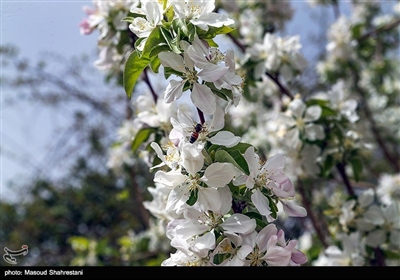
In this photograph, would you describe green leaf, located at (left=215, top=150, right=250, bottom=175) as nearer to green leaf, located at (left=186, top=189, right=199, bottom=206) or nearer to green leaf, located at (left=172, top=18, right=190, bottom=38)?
green leaf, located at (left=186, top=189, right=199, bottom=206)

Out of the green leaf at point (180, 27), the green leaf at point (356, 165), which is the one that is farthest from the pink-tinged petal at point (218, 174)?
the green leaf at point (356, 165)

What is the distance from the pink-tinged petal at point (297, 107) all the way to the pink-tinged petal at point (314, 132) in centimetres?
5

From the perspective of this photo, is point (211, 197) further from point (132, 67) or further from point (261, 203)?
point (132, 67)

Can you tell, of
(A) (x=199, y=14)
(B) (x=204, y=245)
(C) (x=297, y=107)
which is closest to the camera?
(B) (x=204, y=245)

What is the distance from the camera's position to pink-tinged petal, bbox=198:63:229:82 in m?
0.67

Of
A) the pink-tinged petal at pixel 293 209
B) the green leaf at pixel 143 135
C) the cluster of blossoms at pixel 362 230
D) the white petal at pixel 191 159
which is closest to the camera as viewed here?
the white petal at pixel 191 159

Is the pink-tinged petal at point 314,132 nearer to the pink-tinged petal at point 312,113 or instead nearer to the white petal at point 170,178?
the pink-tinged petal at point 312,113

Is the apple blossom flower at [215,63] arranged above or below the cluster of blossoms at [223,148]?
above

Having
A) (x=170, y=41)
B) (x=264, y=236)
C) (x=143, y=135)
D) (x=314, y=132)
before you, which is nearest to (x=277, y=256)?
(x=264, y=236)

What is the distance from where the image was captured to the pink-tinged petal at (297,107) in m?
1.32

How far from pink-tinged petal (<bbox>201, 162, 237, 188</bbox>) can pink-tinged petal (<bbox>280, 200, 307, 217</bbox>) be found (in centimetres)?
15

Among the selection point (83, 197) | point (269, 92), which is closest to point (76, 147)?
point (83, 197)

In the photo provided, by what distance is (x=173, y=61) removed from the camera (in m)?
0.70

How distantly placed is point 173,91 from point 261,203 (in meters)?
0.23
